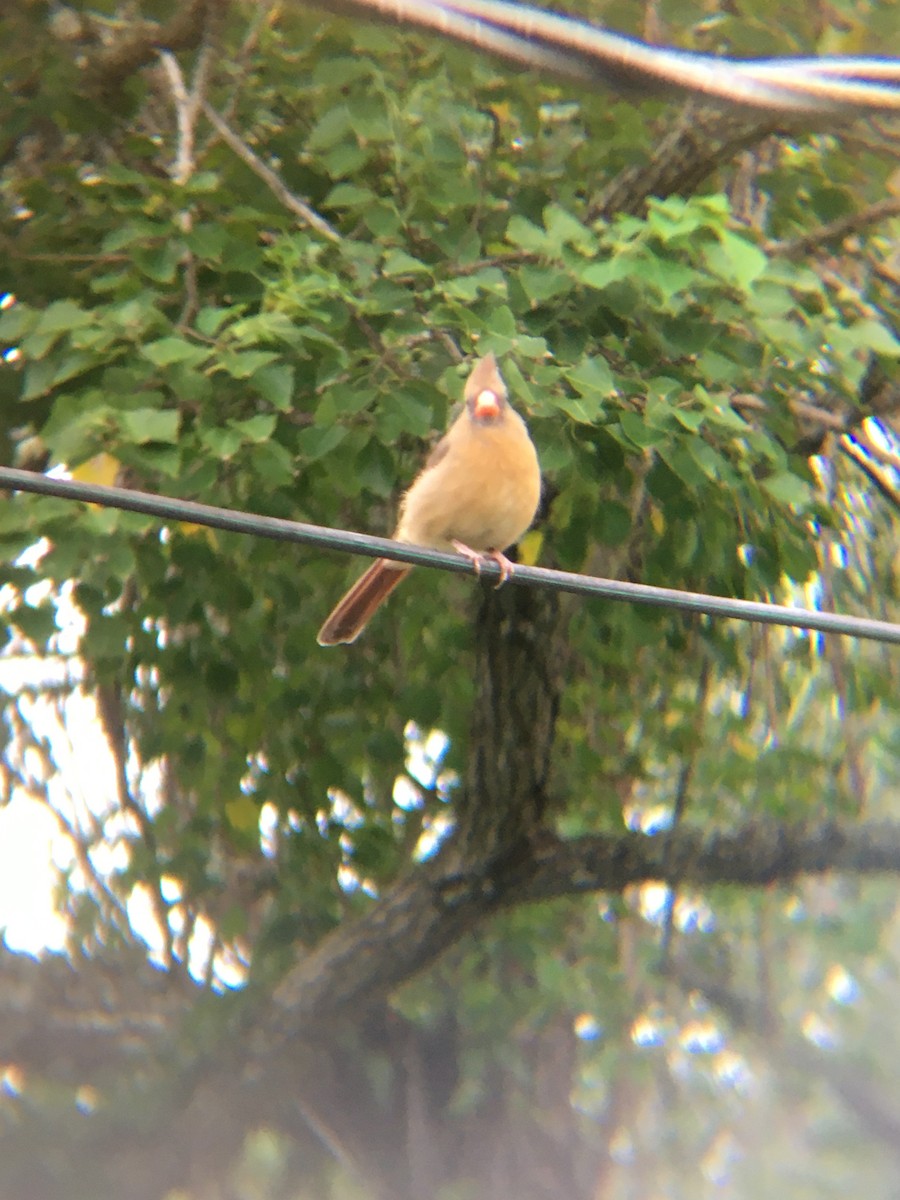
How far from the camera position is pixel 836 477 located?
494 cm

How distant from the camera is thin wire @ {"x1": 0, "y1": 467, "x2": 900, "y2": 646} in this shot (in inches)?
90.1

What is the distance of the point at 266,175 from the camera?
384 centimetres

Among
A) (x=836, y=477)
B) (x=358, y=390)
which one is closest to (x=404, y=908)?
(x=836, y=477)

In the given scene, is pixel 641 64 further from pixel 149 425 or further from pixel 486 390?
pixel 486 390

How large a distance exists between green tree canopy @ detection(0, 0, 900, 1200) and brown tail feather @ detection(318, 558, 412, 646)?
33 cm

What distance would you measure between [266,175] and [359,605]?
1221mm

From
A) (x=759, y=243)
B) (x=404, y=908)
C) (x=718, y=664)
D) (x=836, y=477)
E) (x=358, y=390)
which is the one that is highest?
(x=759, y=243)

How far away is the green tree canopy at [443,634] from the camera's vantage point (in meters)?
3.49

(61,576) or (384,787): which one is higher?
(61,576)

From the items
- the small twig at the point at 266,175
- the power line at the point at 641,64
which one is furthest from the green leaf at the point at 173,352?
the power line at the point at 641,64

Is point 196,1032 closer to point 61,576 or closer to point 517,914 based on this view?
point 517,914

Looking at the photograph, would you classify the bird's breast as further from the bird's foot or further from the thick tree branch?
the thick tree branch

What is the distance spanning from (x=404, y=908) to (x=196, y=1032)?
1586mm

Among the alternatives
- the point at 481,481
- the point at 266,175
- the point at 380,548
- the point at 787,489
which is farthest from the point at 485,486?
the point at 380,548
